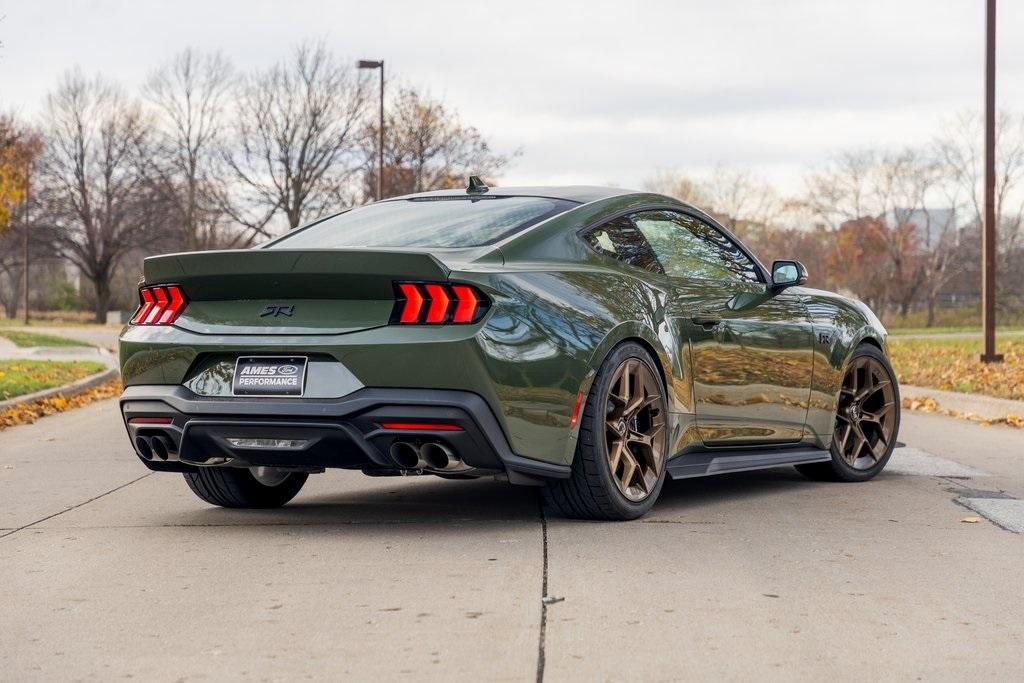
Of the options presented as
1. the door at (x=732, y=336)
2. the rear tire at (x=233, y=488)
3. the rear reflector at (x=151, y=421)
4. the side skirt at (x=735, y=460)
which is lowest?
the rear tire at (x=233, y=488)

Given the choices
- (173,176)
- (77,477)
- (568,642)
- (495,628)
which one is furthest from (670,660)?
(173,176)

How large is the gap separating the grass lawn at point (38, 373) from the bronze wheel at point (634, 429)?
9.48 metres

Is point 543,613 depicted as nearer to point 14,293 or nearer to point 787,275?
point 787,275

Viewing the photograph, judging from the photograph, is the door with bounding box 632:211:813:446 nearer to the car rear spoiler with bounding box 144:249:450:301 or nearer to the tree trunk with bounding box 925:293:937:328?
the car rear spoiler with bounding box 144:249:450:301

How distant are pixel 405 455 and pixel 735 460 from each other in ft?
6.81

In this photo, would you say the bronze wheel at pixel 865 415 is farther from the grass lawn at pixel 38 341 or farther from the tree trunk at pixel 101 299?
the tree trunk at pixel 101 299

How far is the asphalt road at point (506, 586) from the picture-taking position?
388cm

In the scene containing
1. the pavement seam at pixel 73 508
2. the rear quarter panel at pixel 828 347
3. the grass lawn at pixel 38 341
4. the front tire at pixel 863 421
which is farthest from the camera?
the grass lawn at pixel 38 341

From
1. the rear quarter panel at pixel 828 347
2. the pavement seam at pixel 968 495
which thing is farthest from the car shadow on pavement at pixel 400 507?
the pavement seam at pixel 968 495

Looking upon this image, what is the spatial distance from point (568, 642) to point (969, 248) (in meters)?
69.4

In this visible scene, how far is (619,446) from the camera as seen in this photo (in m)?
6.06

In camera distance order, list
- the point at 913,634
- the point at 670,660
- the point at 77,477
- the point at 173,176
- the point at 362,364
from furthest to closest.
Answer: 1. the point at 173,176
2. the point at 77,477
3. the point at 362,364
4. the point at 913,634
5. the point at 670,660

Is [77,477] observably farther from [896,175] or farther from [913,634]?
[896,175]

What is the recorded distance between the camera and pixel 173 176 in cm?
6356
